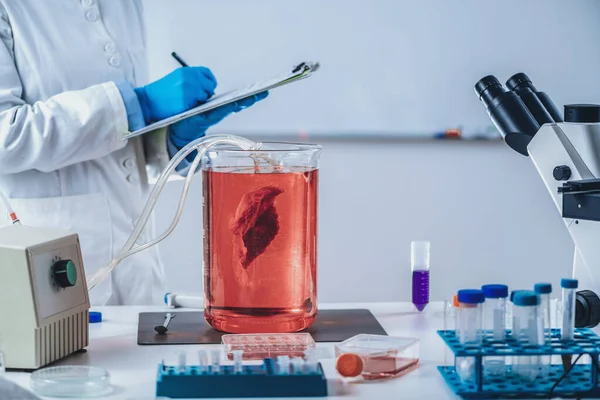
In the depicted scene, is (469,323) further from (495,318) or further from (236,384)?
(236,384)

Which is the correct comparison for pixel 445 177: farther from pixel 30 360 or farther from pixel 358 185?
pixel 30 360

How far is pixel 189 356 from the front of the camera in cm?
89

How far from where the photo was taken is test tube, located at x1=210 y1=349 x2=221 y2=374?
86 cm

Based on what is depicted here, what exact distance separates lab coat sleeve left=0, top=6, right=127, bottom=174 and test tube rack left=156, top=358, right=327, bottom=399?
0.77m

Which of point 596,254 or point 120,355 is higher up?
point 596,254

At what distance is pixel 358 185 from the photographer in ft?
8.98

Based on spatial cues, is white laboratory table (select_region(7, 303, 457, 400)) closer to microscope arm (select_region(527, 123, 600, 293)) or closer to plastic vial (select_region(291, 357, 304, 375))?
plastic vial (select_region(291, 357, 304, 375))

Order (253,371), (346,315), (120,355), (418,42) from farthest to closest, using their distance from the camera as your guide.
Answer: (418,42), (346,315), (120,355), (253,371)

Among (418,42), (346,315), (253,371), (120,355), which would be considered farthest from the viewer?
(418,42)

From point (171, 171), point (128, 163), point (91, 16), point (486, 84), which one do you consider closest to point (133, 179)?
point (128, 163)

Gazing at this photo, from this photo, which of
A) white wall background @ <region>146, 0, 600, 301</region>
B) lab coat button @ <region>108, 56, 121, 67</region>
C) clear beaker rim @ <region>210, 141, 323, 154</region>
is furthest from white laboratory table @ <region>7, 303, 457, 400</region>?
white wall background @ <region>146, 0, 600, 301</region>

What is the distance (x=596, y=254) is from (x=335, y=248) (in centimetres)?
171

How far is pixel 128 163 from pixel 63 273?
0.71m

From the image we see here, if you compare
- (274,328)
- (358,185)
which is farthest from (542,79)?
(274,328)
